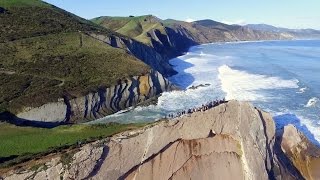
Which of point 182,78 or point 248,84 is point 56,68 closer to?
point 248,84

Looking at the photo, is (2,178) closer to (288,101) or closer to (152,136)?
(152,136)

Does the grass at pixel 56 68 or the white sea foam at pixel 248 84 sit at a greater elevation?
the grass at pixel 56 68

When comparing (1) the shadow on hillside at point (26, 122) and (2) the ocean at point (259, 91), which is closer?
(1) the shadow on hillside at point (26, 122)

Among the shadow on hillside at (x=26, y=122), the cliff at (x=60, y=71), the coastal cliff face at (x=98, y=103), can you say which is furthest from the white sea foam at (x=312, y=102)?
the shadow on hillside at (x=26, y=122)

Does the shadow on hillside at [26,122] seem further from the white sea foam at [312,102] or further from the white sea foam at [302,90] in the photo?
the white sea foam at [302,90]

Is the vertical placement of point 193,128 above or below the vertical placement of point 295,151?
above

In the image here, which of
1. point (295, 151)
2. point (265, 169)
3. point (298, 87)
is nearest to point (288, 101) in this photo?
point (298, 87)
